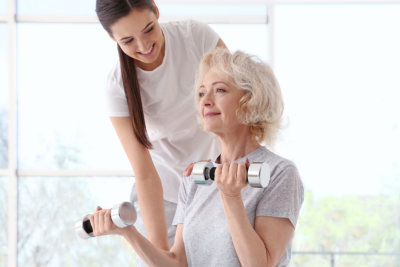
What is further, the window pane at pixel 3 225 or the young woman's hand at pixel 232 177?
the window pane at pixel 3 225

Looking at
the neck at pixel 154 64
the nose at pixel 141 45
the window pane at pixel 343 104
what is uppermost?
the nose at pixel 141 45

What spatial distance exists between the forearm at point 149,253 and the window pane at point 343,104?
2682mm

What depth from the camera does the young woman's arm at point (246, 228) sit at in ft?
4.92

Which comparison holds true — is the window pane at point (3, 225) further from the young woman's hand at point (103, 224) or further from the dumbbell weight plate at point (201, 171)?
the dumbbell weight plate at point (201, 171)

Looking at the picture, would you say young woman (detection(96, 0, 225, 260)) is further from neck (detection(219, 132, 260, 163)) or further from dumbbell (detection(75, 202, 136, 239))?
dumbbell (detection(75, 202, 136, 239))

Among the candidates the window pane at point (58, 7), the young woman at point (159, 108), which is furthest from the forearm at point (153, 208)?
the window pane at point (58, 7)

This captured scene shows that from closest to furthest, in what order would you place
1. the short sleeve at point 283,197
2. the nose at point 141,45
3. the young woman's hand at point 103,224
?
1. the young woman's hand at point 103,224
2. the short sleeve at point 283,197
3. the nose at point 141,45

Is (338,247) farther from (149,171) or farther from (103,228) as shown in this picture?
(103,228)

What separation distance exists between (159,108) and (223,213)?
2.11 feet

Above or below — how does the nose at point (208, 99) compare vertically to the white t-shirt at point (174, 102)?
above

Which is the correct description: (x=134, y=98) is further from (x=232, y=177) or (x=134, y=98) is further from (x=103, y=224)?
(x=232, y=177)

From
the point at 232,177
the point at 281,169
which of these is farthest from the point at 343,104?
the point at 232,177

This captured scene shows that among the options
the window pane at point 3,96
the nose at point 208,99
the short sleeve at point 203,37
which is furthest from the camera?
the window pane at point 3,96

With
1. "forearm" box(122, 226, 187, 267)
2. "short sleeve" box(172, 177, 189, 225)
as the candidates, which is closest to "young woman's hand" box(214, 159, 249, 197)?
"forearm" box(122, 226, 187, 267)
